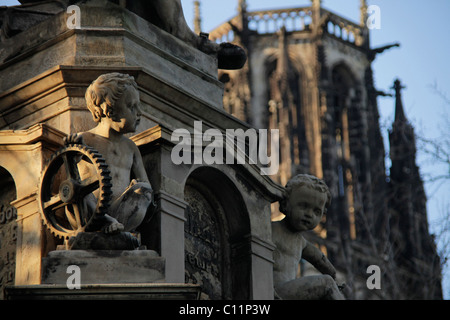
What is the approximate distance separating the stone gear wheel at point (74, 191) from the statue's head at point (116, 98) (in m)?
0.40

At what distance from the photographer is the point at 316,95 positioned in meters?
82.0

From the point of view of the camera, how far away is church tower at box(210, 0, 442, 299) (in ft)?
256

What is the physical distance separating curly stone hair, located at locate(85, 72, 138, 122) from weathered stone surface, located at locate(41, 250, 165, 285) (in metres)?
1.18

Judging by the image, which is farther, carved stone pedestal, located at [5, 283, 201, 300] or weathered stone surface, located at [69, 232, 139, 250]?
weathered stone surface, located at [69, 232, 139, 250]

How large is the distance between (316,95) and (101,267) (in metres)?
73.0

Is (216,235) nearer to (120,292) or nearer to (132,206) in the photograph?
A: (132,206)

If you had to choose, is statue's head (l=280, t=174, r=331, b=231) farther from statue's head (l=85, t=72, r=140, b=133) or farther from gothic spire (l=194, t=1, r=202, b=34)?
gothic spire (l=194, t=1, r=202, b=34)

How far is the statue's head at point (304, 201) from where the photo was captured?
1160cm

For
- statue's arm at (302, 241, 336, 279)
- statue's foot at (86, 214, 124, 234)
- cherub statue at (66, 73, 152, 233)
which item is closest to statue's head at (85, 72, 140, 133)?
cherub statue at (66, 73, 152, 233)

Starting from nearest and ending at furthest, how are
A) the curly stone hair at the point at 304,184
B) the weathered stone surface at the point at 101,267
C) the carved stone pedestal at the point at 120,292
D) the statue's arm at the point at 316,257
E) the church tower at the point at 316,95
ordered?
the carved stone pedestal at the point at 120,292
the weathered stone surface at the point at 101,267
the curly stone hair at the point at 304,184
the statue's arm at the point at 316,257
the church tower at the point at 316,95

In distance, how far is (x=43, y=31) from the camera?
39.0 ft

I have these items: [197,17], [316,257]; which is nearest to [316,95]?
[197,17]

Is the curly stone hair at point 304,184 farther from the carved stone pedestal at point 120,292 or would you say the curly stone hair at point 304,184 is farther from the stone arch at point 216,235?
the carved stone pedestal at point 120,292

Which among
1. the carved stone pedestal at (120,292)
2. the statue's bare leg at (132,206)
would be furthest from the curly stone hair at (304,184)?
the carved stone pedestal at (120,292)
